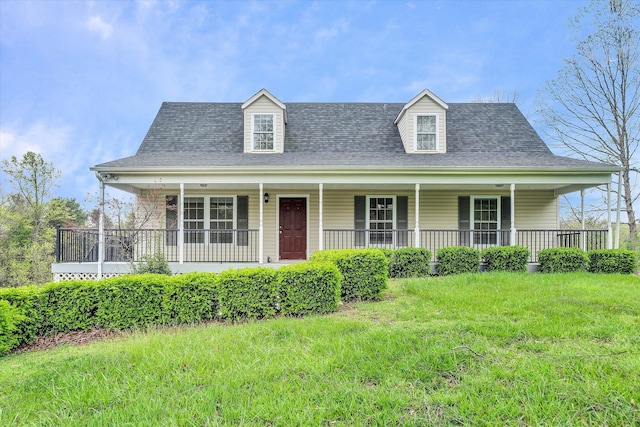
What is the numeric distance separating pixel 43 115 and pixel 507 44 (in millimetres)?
25833

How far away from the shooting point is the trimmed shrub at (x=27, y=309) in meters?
4.62

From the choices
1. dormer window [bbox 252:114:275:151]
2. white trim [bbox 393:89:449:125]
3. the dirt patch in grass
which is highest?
white trim [bbox 393:89:449:125]

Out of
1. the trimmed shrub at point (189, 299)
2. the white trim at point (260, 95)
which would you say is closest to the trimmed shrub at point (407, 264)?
the trimmed shrub at point (189, 299)

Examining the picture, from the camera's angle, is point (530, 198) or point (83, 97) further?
point (83, 97)

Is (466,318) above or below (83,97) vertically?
below

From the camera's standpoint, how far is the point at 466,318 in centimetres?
439

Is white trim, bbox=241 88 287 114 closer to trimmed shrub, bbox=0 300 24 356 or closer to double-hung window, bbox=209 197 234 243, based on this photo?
double-hung window, bbox=209 197 234 243

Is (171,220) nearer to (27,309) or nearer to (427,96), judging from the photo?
(27,309)

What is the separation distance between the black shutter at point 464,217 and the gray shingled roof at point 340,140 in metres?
1.57

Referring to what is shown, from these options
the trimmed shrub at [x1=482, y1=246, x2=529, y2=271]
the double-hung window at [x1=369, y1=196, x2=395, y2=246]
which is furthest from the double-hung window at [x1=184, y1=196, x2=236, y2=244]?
the trimmed shrub at [x1=482, y1=246, x2=529, y2=271]

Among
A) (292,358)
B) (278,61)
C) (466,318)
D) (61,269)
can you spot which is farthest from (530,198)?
(278,61)

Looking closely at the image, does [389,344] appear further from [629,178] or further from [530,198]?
[629,178]

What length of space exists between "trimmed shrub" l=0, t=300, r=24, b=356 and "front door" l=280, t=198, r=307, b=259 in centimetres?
738

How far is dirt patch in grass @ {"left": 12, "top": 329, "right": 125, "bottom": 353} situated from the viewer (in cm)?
464
